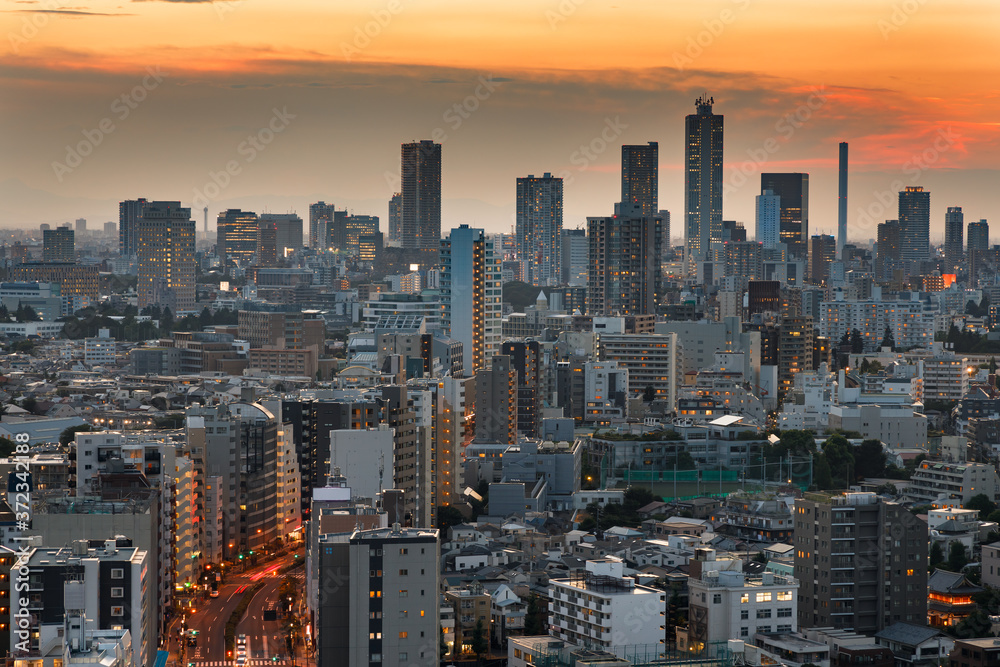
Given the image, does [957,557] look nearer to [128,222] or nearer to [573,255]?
[573,255]

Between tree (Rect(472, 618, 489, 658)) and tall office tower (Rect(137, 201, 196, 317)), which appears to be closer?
tree (Rect(472, 618, 489, 658))

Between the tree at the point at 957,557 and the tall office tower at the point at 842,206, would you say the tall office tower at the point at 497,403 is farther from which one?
the tall office tower at the point at 842,206

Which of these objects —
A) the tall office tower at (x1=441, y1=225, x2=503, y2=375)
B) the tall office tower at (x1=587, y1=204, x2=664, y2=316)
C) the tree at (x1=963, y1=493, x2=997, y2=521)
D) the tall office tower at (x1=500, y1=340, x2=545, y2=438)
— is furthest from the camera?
the tall office tower at (x1=587, y1=204, x2=664, y2=316)

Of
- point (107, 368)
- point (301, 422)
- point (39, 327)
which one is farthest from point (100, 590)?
point (39, 327)

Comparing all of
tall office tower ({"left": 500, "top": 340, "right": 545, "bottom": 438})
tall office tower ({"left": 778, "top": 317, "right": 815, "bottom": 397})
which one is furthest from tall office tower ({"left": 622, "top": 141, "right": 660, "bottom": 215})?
tall office tower ({"left": 500, "top": 340, "right": 545, "bottom": 438})

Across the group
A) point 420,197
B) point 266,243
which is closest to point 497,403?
point 420,197

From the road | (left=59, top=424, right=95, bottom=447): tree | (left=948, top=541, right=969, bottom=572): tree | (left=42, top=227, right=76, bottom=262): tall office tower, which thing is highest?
(left=42, top=227, right=76, bottom=262): tall office tower

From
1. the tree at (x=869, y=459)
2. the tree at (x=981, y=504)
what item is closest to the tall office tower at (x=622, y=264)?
the tree at (x=869, y=459)

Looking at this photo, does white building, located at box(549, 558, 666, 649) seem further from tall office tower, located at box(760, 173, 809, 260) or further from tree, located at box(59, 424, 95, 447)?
tall office tower, located at box(760, 173, 809, 260)
